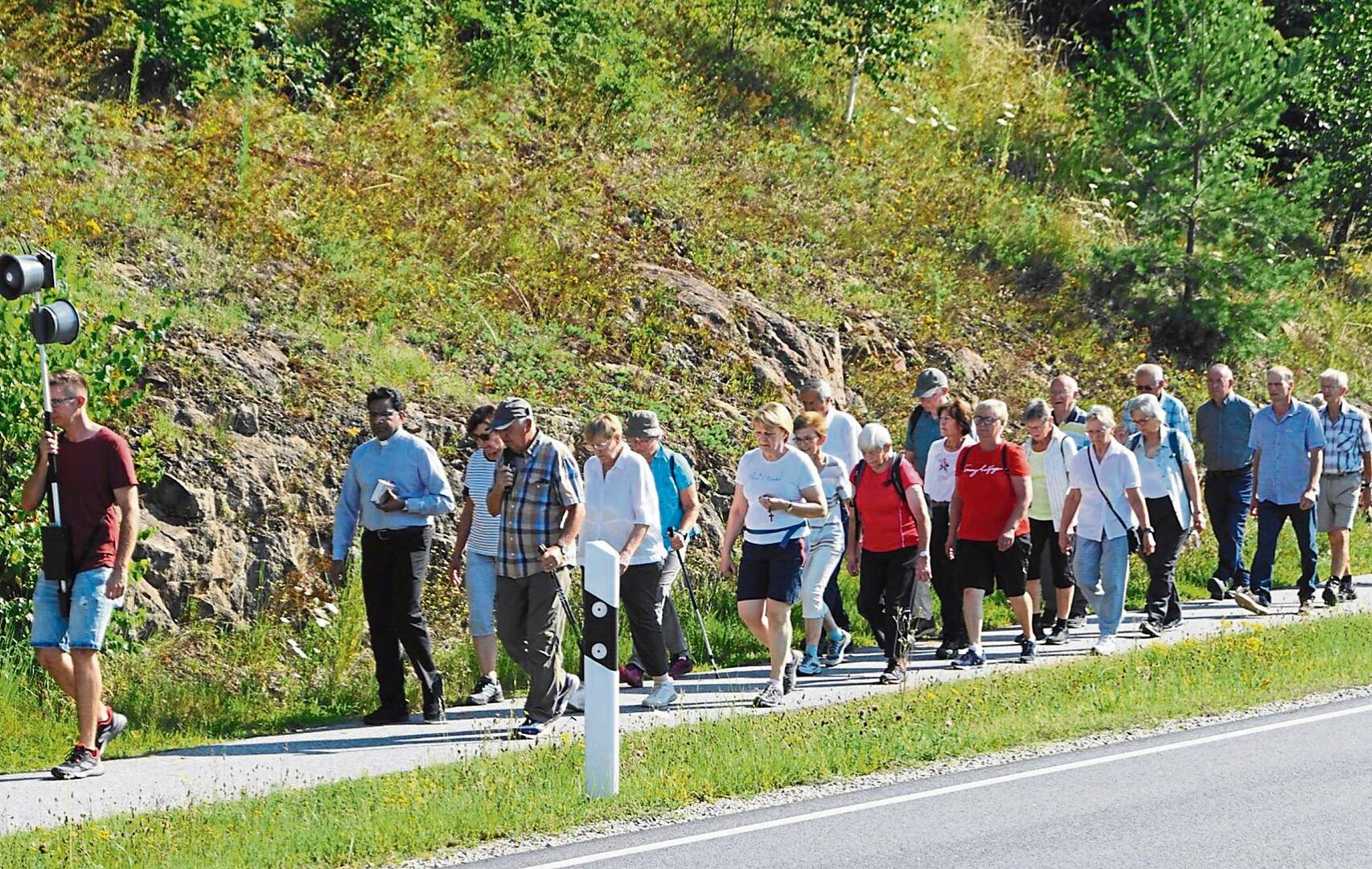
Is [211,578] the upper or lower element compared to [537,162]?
lower

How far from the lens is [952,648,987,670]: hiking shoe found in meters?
11.9

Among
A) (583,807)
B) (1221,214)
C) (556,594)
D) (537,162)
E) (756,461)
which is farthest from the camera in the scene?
(1221,214)

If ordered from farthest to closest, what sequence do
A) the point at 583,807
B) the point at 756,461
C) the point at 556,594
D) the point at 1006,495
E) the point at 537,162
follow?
the point at 537,162
the point at 1006,495
the point at 756,461
the point at 556,594
the point at 583,807

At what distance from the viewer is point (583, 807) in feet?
26.5

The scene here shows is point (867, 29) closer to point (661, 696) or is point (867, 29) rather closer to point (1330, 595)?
point (1330, 595)

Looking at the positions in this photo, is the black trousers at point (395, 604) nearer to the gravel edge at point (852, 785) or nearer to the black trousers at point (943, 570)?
the gravel edge at point (852, 785)

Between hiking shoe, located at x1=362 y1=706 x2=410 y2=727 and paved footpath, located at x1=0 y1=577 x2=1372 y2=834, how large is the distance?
86mm

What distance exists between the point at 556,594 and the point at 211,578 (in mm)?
3030

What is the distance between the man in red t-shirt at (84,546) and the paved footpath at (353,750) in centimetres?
40

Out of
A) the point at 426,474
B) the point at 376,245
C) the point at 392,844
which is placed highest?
the point at 376,245

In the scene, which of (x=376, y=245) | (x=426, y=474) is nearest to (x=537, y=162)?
(x=376, y=245)

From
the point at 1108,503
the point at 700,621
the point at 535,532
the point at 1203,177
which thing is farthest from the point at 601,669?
the point at 1203,177

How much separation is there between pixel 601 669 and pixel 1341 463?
8811 mm

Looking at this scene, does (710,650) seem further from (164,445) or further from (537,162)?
(537,162)
